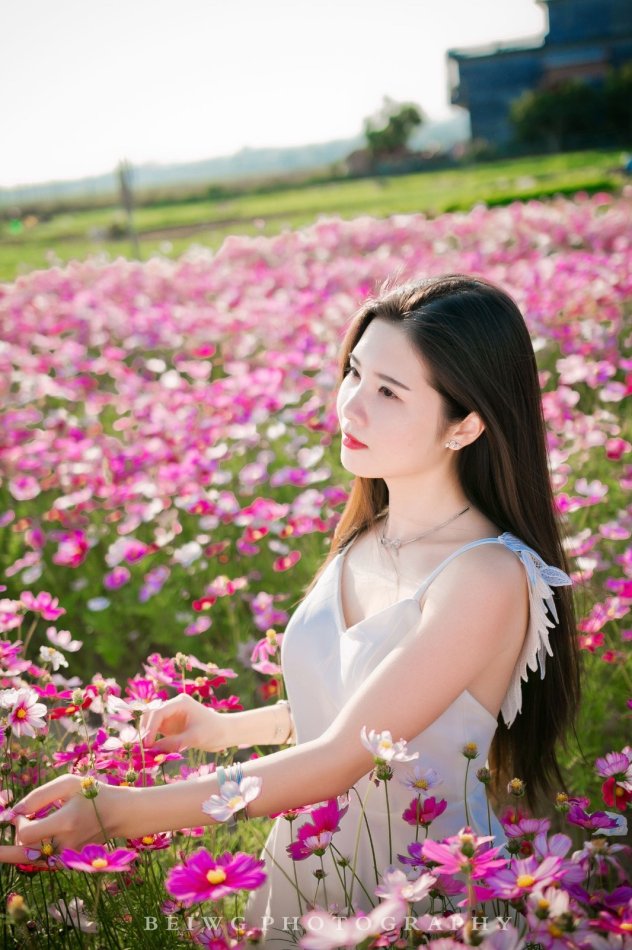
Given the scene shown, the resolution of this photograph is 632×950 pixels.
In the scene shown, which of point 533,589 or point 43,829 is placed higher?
point 533,589

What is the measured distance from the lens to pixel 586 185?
14.9 m

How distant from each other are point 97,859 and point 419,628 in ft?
1.69

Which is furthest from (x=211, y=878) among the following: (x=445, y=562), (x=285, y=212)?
(x=285, y=212)

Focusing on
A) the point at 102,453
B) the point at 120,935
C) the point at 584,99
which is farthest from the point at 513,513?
the point at 584,99

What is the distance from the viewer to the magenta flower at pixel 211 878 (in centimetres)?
91

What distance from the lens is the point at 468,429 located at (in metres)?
1.39

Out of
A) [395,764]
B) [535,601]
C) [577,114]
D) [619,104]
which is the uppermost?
[619,104]

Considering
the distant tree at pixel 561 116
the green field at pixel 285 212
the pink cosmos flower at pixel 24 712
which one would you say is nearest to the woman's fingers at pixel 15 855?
the pink cosmos flower at pixel 24 712

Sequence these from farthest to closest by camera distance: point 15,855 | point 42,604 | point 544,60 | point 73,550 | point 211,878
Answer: point 544,60 < point 73,550 < point 42,604 < point 15,855 < point 211,878

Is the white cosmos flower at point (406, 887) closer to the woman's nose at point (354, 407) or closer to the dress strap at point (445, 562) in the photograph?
the dress strap at point (445, 562)

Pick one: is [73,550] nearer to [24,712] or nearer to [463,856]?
[24,712]

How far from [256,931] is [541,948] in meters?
0.35

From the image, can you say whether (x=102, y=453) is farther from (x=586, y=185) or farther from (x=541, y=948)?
(x=586, y=185)

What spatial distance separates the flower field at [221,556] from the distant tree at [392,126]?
46.1 metres
